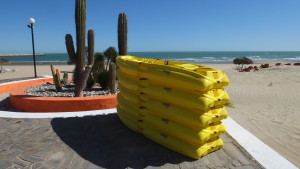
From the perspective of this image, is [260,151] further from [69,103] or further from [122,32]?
[122,32]

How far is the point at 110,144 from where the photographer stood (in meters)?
3.55

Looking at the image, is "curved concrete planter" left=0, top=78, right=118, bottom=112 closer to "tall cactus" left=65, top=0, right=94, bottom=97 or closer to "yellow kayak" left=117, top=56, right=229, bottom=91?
"tall cactus" left=65, top=0, right=94, bottom=97

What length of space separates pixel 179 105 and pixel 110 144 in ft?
4.15

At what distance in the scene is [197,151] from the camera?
3074mm

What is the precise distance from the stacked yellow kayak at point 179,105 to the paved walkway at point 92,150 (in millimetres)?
181

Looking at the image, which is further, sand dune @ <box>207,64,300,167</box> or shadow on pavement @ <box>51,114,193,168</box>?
sand dune @ <box>207,64,300,167</box>

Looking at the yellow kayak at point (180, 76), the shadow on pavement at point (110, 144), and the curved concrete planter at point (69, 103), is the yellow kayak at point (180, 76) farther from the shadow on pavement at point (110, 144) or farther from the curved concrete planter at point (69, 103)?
the curved concrete planter at point (69, 103)

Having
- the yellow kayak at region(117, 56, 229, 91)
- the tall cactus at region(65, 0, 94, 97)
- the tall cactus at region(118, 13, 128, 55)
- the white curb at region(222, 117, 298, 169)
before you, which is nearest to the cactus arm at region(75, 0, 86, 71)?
the tall cactus at region(65, 0, 94, 97)

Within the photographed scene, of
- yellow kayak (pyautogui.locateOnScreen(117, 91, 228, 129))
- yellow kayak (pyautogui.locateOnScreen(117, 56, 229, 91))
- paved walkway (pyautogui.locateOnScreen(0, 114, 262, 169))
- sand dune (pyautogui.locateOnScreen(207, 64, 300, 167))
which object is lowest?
sand dune (pyautogui.locateOnScreen(207, 64, 300, 167))

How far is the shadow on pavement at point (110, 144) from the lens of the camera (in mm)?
3074

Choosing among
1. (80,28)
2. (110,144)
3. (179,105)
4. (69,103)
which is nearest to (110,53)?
(80,28)

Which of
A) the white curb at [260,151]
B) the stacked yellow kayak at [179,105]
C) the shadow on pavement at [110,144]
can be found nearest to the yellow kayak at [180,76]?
the stacked yellow kayak at [179,105]

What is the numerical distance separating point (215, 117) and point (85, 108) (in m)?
3.29

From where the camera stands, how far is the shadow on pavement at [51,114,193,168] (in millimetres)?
3074
